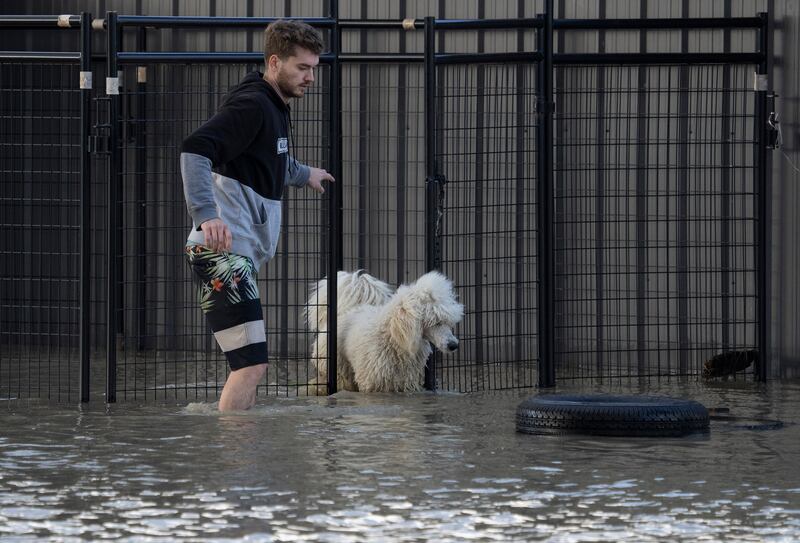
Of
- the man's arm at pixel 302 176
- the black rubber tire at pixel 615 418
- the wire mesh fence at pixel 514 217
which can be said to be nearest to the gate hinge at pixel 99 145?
the wire mesh fence at pixel 514 217

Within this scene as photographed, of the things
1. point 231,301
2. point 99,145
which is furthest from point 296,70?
point 99,145

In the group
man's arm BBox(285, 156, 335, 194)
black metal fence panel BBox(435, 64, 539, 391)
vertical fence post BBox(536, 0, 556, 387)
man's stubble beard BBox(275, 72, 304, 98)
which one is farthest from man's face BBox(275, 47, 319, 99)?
black metal fence panel BBox(435, 64, 539, 391)

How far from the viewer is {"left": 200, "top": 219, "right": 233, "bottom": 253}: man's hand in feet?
19.6

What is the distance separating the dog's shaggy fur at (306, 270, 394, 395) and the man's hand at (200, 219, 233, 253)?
225cm

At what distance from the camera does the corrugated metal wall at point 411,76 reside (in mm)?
9188

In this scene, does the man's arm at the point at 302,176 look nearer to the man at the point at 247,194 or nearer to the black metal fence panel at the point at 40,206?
the man at the point at 247,194

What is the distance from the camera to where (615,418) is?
250 inches

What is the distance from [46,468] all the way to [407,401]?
2749mm

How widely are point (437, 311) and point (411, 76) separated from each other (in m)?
2.73

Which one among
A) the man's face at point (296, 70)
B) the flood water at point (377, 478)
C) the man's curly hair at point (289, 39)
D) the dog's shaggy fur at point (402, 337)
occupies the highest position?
the man's curly hair at point (289, 39)

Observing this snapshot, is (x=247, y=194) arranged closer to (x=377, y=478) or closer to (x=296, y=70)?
(x=296, y=70)

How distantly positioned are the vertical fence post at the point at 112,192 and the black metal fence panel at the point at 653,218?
9.69ft

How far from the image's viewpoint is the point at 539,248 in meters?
8.71

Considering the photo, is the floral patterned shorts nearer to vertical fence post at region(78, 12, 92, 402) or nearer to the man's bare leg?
the man's bare leg
